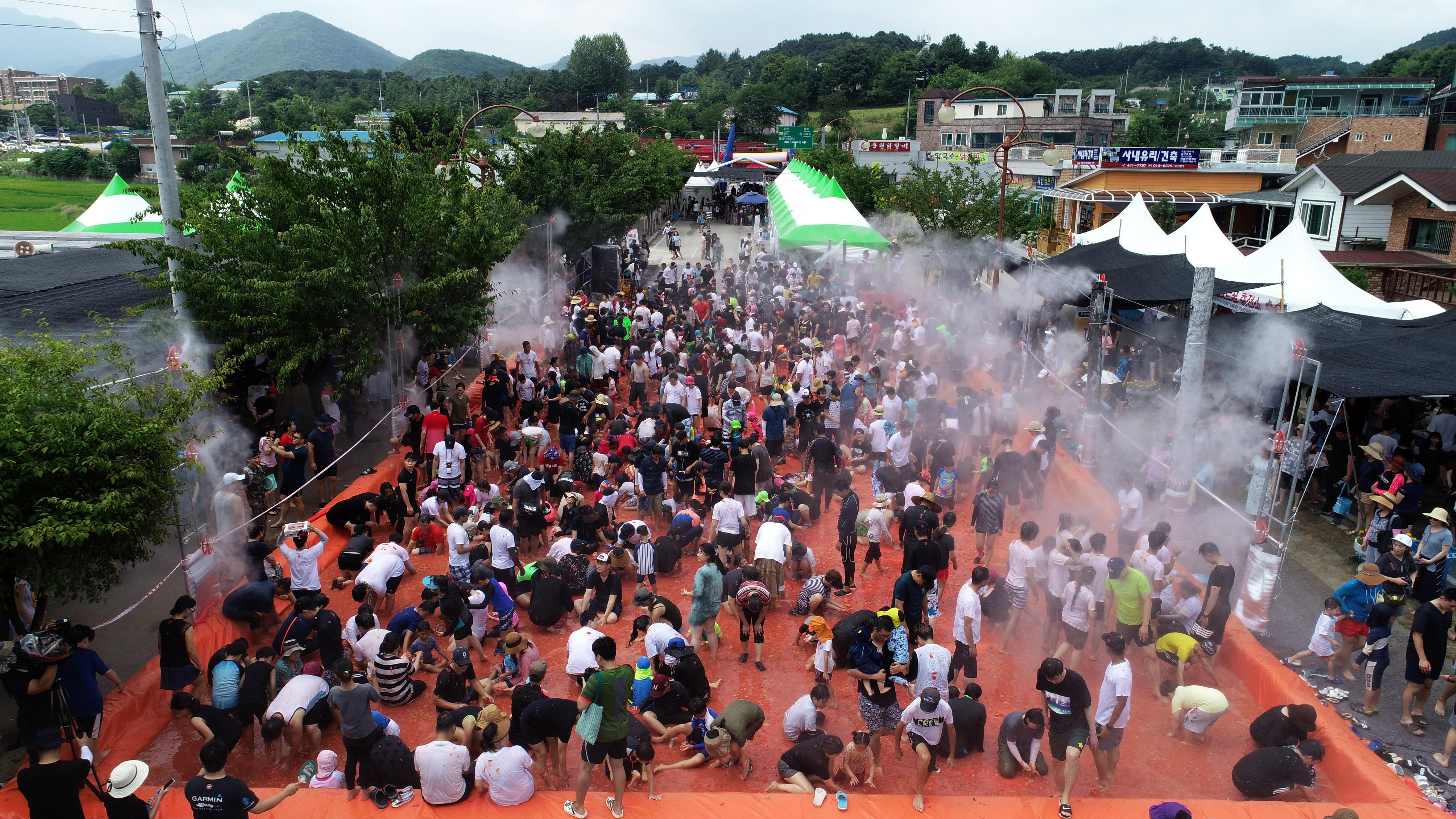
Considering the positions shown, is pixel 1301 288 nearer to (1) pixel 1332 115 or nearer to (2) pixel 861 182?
(2) pixel 861 182

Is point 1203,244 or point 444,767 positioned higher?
point 1203,244

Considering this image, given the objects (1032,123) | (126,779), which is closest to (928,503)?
(126,779)

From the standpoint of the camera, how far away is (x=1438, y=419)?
1128 centimetres

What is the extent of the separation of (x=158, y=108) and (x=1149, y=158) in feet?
119

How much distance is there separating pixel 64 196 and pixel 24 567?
68457 mm

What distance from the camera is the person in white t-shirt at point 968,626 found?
707cm

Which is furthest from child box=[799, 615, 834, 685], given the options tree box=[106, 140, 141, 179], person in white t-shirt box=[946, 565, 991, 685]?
tree box=[106, 140, 141, 179]

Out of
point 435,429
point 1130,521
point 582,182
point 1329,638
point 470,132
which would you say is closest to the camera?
point 1329,638

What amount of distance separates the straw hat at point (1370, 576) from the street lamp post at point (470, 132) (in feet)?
44.7

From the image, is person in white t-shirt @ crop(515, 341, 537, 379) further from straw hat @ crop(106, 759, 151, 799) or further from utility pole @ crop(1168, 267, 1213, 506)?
straw hat @ crop(106, 759, 151, 799)

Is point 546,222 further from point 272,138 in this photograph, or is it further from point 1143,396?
point 272,138

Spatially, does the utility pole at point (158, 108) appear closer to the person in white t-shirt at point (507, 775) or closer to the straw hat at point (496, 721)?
the straw hat at point (496, 721)

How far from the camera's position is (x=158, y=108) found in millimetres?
9102

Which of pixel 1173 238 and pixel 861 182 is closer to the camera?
pixel 1173 238
